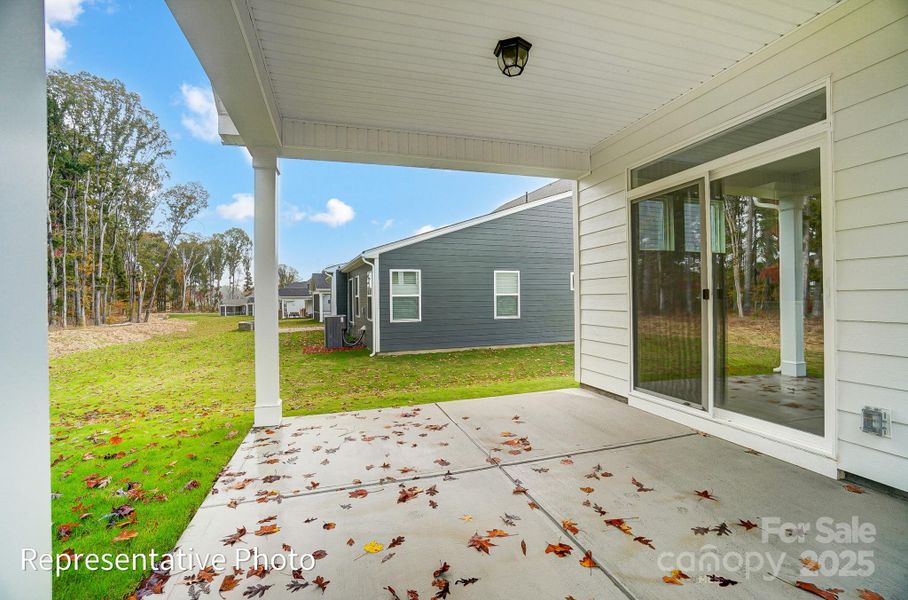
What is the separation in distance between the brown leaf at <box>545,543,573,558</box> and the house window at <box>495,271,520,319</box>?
8.28m

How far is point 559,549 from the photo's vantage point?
1.79 m

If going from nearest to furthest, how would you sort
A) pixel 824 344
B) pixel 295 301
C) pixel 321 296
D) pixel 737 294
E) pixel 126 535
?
pixel 126 535 → pixel 824 344 → pixel 737 294 → pixel 321 296 → pixel 295 301

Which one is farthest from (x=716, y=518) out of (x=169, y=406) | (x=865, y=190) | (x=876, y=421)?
(x=169, y=406)

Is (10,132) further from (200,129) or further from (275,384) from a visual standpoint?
(200,129)

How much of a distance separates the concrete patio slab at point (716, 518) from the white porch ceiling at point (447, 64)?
2.97m

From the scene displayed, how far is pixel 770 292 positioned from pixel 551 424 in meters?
2.04

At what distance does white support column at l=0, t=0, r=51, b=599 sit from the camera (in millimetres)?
785

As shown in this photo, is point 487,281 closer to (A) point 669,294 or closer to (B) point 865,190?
(A) point 669,294

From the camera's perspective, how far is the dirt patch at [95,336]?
9.26 m

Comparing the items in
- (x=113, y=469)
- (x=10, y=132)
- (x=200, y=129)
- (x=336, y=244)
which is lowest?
(x=113, y=469)

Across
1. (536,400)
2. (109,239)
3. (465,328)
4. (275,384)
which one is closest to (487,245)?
(465,328)

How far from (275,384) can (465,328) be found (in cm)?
642

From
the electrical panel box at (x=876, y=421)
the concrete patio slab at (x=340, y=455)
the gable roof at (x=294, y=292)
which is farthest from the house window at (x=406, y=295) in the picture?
the gable roof at (x=294, y=292)

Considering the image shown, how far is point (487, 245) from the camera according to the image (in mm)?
9945
